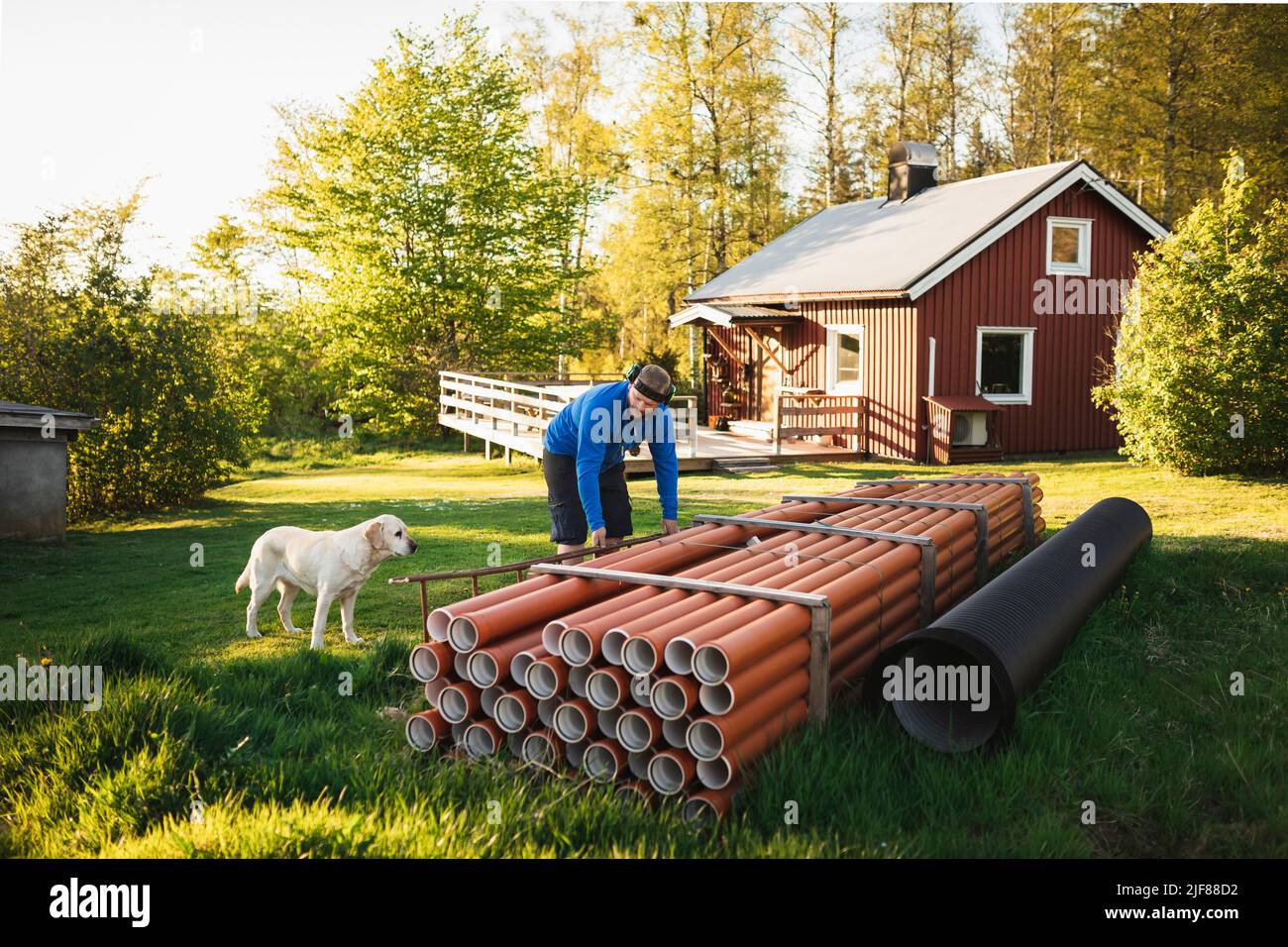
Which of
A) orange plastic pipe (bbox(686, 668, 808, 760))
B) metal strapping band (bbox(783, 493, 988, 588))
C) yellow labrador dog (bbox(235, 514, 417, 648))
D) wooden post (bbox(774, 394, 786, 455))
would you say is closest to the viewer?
orange plastic pipe (bbox(686, 668, 808, 760))

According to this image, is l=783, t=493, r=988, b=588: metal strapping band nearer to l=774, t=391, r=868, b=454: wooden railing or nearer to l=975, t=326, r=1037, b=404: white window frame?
l=774, t=391, r=868, b=454: wooden railing

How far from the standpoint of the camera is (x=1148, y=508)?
1176 centimetres

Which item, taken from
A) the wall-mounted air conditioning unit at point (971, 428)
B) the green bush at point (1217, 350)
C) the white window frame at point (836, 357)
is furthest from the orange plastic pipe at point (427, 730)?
the white window frame at point (836, 357)

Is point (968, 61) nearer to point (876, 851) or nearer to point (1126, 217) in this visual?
point (1126, 217)

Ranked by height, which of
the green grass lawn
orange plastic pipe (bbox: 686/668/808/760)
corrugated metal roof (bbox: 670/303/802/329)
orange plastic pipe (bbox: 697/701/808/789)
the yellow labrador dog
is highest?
corrugated metal roof (bbox: 670/303/802/329)

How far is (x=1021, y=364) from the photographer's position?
20797mm

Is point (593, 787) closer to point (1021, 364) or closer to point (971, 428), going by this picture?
point (971, 428)

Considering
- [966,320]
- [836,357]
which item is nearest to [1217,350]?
[966,320]

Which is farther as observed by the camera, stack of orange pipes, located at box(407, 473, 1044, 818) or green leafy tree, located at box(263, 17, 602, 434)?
green leafy tree, located at box(263, 17, 602, 434)

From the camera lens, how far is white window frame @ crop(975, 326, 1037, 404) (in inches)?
801

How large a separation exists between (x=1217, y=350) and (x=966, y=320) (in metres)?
6.29

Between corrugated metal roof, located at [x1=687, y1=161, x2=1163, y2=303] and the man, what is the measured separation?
13088mm

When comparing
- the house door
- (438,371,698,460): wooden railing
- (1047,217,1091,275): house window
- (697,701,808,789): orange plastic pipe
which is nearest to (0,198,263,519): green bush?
(438,371,698,460): wooden railing

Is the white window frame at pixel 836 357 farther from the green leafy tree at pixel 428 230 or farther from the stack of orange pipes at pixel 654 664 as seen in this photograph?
the stack of orange pipes at pixel 654 664
